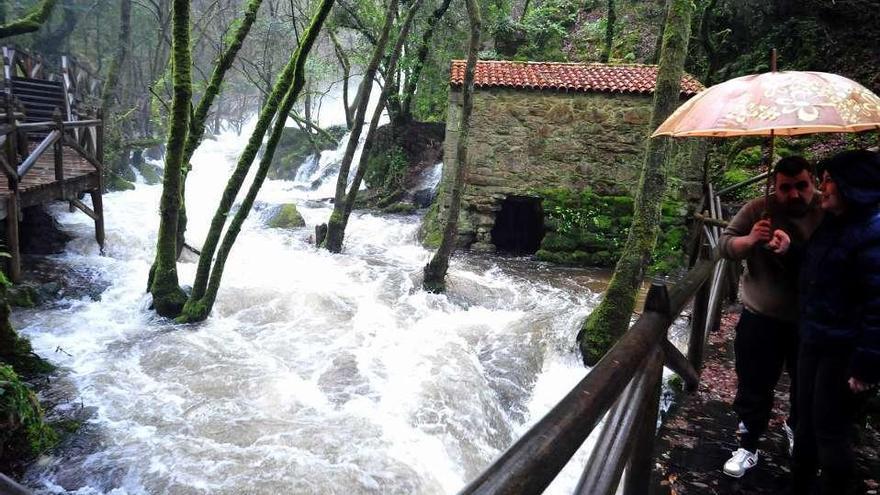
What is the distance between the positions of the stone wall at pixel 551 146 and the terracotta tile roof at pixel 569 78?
0.59ft

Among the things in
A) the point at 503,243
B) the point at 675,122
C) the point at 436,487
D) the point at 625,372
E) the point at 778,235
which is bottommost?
the point at 436,487

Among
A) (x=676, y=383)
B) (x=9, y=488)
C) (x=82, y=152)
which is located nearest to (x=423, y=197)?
(x=82, y=152)

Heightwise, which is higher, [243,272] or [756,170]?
[756,170]

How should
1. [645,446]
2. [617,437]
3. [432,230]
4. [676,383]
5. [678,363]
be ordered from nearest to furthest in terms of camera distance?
[617,437] → [645,446] → [678,363] → [676,383] → [432,230]

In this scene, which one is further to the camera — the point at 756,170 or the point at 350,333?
the point at 756,170

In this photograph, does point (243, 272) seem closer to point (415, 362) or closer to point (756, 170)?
point (415, 362)

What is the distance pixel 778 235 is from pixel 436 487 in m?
3.38

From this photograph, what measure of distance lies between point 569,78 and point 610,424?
11556 mm

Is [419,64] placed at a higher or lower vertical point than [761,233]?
higher

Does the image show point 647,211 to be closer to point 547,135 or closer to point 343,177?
point 547,135

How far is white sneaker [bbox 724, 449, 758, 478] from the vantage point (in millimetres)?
2982

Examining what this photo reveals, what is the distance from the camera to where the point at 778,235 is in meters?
2.64

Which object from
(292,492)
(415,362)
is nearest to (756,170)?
(415,362)

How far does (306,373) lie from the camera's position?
6.48 metres
